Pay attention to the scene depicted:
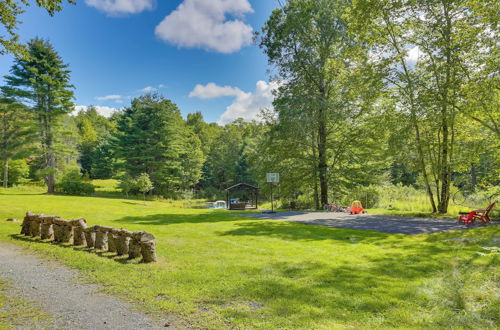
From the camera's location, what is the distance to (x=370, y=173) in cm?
2247

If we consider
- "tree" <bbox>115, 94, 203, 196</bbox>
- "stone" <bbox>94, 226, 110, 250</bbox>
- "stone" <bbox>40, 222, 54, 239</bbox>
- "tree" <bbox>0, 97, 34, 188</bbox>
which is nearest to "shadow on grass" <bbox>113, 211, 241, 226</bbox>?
"stone" <bbox>40, 222, 54, 239</bbox>

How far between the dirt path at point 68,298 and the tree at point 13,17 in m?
7.46

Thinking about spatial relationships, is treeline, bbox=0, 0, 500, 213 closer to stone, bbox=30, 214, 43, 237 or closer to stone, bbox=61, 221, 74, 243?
stone, bbox=30, 214, 43, 237

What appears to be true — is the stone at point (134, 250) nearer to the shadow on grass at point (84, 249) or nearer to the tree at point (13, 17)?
the shadow on grass at point (84, 249)

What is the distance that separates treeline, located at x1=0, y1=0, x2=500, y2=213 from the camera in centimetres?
1286

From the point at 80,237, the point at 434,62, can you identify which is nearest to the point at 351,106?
the point at 434,62

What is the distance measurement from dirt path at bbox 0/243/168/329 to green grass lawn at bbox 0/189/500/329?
282 mm

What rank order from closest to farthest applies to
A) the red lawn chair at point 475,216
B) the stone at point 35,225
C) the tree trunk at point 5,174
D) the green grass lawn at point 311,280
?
1. the green grass lawn at point 311,280
2. the stone at point 35,225
3. the red lawn chair at point 475,216
4. the tree trunk at point 5,174

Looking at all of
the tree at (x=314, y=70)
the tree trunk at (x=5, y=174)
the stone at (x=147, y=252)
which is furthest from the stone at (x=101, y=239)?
the tree trunk at (x=5, y=174)

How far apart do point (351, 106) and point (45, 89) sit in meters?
29.0

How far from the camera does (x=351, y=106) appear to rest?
1975 centimetres

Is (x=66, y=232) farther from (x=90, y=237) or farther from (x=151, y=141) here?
(x=151, y=141)

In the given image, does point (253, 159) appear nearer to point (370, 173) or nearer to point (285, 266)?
point (370, 173)

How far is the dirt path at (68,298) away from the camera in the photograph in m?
3.72
